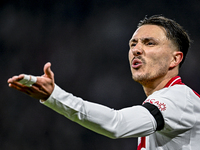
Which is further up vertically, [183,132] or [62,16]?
[62,16]

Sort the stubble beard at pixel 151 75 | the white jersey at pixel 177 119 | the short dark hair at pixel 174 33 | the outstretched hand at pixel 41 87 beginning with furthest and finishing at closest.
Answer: the short dark hair at pixel 174 33 → the stubble beard at pixel 151 75 → the white jersey at pixel 177 119 → the outstretched hand at pixel 41 87

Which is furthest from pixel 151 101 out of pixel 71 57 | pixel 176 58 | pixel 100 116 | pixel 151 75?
pixel 71 57

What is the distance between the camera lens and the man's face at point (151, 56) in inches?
52.6

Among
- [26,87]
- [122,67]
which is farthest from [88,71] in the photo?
[26,87]

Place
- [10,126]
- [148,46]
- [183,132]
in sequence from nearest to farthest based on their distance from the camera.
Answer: [183,132] < [148,46] < [10,126]

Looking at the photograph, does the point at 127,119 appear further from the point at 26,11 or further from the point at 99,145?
the point at 26,11

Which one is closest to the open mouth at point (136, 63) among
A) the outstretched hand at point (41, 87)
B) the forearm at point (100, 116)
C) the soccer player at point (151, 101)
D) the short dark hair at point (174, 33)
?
the soccer player at point (151, 101)

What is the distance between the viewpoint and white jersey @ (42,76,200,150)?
847mm

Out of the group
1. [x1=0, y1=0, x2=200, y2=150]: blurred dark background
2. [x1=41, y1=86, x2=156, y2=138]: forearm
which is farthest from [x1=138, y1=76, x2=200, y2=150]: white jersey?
[x1=0, y1=0, x2=200, y2=150]: blurred dark background

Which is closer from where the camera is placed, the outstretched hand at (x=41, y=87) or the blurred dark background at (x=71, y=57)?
the outstretched hand at (x=41, y=87)

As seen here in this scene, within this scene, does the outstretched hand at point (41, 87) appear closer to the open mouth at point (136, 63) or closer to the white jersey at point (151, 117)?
the white jersey at point (151, 117)

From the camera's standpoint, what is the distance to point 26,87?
0.80 m

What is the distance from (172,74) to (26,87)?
899 mm

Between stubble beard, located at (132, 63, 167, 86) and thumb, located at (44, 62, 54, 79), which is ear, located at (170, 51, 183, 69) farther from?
thumb, located at (44, 62, 54, 79)
